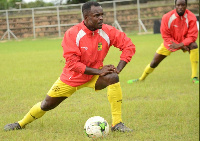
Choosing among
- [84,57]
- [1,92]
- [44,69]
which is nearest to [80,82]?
[84,57]

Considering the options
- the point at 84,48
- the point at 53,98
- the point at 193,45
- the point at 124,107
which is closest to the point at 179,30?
the point at 193,45

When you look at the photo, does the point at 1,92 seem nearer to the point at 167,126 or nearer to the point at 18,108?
the point at 18,108

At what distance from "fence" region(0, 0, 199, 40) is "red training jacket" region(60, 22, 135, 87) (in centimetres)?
2931

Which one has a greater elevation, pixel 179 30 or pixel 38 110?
pixel 179 30

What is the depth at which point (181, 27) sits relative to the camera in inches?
408

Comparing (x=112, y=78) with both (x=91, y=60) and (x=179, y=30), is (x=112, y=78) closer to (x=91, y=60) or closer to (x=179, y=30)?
(x=91, y=60)

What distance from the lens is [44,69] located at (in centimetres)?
1460

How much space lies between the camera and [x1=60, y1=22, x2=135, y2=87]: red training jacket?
586 cm

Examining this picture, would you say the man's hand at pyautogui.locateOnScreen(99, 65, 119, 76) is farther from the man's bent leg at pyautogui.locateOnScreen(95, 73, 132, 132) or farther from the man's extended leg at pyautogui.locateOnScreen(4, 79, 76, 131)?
the man's extended leg at pyautogui.locateOnScreen(4, 79, 76, 131)

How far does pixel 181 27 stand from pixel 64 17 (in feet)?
91.5

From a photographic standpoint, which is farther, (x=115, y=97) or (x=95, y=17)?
(x=115, y=97)

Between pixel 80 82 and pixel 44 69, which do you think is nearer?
pixel 80 82

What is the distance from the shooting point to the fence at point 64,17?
117ft

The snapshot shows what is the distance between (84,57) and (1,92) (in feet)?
15.0
